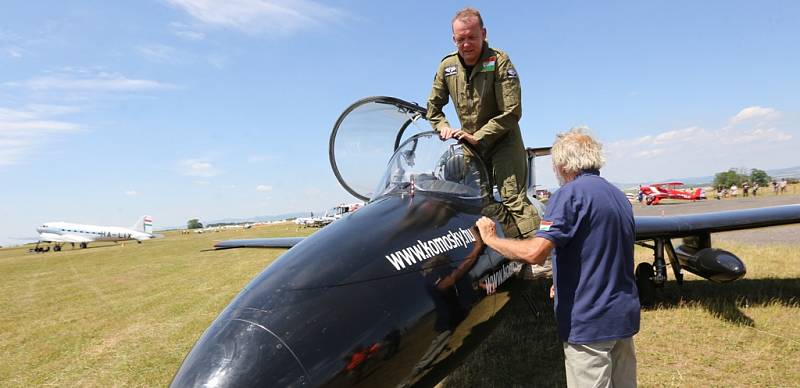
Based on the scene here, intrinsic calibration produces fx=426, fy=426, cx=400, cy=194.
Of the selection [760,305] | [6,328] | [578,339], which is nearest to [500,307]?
[578,339]

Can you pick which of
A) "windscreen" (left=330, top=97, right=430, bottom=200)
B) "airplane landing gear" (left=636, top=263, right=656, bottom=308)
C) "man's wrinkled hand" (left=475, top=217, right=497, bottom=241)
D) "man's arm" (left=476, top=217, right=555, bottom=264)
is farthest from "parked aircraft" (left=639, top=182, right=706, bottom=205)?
"man's arm" (left=476, top=217, right=555, bottom=264)

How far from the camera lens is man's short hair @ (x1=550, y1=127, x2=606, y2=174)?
2.42 metres

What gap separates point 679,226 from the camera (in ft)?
21.3

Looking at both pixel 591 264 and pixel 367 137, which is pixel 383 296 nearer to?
pixel 591 264

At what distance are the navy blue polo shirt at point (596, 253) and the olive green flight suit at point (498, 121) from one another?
1.49 metres

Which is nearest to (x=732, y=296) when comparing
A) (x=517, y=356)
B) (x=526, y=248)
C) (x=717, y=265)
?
(x=717, y=265)

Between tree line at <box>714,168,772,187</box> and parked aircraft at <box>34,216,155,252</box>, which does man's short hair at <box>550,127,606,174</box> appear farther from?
tree line at <box>714,168,772,187</box>

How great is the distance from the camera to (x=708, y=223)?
6645 millimetres

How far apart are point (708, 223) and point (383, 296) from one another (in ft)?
21.6

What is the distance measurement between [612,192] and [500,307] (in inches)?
53.5

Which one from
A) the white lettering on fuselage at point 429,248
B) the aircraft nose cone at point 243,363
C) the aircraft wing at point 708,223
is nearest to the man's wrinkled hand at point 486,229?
the white lettering on fuselage at point 429,248

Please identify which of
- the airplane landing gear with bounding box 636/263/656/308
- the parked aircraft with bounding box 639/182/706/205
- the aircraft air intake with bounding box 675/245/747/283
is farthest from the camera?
the parked aircraft with bounding box 639/182/706/205

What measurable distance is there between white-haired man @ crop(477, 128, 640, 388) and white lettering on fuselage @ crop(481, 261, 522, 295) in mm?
687

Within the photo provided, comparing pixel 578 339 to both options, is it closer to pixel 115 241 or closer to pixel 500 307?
pixel 500 307
